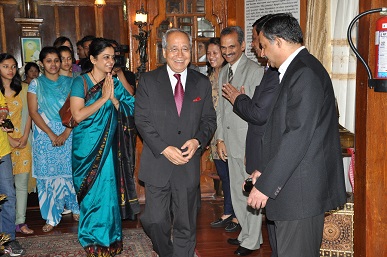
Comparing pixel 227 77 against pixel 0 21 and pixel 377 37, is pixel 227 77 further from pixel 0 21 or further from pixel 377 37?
pixel 0 21

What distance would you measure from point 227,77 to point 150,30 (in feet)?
6.18

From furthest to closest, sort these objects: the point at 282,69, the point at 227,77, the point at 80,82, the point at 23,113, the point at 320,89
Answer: the point at 23,113
the point at 227,77
the point at 80,82
the point at 282,69
the point at 320,89

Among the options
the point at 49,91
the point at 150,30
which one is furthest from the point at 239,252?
the point at 150,30

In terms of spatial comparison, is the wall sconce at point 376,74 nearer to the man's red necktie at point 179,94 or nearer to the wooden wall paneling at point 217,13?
the man's red necktie at point 179,94

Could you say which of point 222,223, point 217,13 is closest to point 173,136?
point 222,223

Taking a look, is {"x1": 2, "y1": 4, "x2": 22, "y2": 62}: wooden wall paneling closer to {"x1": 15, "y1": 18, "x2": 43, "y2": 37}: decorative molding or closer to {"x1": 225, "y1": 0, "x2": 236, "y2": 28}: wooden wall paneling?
{"x1": 15, "y1": 18, "x2": 43, "y2": 37}: decorative molding

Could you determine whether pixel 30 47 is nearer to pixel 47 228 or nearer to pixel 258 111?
pixel 47 228

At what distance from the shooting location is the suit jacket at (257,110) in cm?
305

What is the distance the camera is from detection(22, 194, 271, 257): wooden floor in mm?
3797

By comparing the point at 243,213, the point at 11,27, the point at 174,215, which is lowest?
the point at 243,213

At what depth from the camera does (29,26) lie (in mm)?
9406

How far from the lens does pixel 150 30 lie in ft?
18.1

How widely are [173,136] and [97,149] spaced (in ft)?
2.40

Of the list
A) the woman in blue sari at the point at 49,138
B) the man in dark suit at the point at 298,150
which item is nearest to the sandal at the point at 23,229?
the woman in blue sari at the point at 49,138
